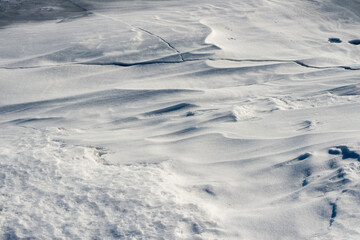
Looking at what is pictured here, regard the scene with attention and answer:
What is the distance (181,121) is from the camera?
2.53 metres

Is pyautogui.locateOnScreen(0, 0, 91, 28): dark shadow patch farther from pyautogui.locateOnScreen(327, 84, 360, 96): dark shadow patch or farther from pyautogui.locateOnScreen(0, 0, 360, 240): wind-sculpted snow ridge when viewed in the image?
pyautogui.locateOnScreen(327, 84, 360, 96): dark shadow patch

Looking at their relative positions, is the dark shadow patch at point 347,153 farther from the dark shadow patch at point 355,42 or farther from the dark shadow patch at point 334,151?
the dark shadow patch at point 355,42

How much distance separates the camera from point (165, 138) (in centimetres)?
233

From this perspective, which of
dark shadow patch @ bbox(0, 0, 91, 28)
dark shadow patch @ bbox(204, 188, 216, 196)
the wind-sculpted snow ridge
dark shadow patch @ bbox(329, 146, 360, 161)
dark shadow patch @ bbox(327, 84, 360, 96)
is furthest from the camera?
dark shadow patch @ bbox(0, 0, 91, 28)

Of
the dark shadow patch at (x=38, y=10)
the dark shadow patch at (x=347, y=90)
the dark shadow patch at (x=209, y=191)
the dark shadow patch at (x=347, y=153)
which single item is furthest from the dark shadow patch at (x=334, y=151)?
the dark shadow patch at (x=38, y=10)

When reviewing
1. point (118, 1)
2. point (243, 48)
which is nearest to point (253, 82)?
point (243, 48)

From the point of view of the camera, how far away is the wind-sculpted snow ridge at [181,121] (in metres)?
1.69

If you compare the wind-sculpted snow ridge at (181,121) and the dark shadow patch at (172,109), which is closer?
the wind-sculpted snow ridge at (181,121)

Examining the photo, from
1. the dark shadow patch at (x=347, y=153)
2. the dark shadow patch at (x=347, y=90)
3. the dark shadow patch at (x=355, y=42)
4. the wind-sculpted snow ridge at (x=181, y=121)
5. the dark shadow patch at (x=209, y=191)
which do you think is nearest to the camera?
the wind-sculpted snow ridge at (x=181, y=121)

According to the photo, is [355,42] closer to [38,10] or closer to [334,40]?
[334,40]

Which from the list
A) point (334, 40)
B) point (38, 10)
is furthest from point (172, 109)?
point (38, 10)

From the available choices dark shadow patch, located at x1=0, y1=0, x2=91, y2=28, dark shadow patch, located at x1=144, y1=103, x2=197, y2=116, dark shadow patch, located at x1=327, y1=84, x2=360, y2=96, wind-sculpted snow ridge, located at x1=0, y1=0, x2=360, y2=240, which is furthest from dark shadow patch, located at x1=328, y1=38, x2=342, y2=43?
dark shadow patch, located at x1=0, y1=0, x2=91, y2=28

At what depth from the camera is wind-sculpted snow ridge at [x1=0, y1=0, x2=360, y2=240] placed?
169 cm

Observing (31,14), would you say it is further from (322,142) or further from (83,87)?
(322,142)
